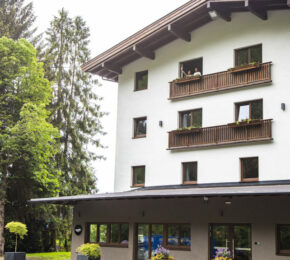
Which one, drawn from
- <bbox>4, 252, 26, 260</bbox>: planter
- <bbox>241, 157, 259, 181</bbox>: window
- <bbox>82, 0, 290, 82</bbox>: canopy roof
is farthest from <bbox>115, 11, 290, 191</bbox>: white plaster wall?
<bbox>4, 252, 26, 260</bbox>: planter

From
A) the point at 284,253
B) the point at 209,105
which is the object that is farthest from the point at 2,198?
the point at 284,253

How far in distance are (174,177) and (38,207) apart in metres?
10.8

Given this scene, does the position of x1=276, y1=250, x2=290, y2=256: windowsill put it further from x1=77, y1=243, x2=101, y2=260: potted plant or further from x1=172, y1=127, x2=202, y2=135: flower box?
x1=77, y1=243, x2=101, y2=260: potted plant

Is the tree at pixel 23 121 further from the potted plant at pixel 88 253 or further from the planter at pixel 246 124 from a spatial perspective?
the planter at pixel 246 124

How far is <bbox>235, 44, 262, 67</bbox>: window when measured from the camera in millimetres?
19594

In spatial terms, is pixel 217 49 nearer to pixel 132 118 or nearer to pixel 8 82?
pixel 132 118

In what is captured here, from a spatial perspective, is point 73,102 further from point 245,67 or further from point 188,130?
point 245,67

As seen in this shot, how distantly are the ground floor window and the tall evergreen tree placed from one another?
39.0 feet

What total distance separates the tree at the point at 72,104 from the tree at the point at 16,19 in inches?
60.6

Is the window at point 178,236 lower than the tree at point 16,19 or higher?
lower

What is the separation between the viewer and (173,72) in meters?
22.2

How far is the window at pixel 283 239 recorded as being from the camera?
1605 cm

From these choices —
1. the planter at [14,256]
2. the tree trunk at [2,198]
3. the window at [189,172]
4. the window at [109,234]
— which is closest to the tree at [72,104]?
the tree trunk at [2,198]

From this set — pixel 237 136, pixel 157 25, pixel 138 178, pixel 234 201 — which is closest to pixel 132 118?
pixel 138 178
